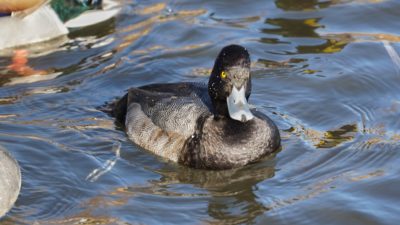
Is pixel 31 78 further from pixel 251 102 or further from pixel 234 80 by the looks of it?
pixel 234 80

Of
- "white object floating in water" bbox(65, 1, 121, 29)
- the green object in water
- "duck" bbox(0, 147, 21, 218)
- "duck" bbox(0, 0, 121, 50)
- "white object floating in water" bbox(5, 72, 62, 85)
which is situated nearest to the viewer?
"duck" bbox(0, 147, 21, 218)

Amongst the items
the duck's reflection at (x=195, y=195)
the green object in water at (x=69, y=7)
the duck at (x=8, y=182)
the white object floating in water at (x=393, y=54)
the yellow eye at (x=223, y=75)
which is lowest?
the duck's reflection at (x=195, y=195)

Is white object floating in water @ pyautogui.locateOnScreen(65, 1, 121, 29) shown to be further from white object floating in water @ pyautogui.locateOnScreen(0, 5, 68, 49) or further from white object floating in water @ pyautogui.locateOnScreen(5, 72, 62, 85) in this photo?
white object floating in water @ pyautogui.locateOnScreen(5, 72, 62, 85)

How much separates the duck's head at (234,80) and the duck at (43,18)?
11.7 ft

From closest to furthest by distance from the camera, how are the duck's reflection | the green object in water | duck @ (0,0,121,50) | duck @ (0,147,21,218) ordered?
duck @ (0,147,21,218), the duck's reflection, duck @ (0,0,121,50), the green object in water

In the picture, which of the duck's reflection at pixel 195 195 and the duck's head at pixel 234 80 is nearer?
the duck's reflection at pixel 195 195

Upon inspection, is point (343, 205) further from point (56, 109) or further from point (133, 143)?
point (56, 109)

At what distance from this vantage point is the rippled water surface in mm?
6906

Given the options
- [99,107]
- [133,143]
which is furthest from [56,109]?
[133,143]

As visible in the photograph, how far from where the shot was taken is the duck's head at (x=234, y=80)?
24.8ft

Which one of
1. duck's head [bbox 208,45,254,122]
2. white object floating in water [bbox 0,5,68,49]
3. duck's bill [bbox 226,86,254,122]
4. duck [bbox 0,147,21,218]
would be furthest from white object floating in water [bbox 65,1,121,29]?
duck [bbox 0,147,21,218]

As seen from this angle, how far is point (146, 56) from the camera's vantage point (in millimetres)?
10211

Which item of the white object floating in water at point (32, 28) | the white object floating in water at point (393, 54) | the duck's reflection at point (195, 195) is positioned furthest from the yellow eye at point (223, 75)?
the white object floating in water at point (32, 28)

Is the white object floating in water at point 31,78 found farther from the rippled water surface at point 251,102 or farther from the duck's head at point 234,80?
the duck's head at point 234,80
